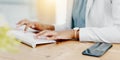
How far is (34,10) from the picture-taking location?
182cm

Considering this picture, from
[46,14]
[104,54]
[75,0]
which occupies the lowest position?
[104,54]

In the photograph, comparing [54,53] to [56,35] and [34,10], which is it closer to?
[56,35]

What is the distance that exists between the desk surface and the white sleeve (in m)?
0.15

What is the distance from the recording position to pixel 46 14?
1.97 metres

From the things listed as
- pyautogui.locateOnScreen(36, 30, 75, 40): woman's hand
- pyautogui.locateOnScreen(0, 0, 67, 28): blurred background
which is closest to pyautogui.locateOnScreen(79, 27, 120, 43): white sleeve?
pyautogui.locateOnScreen(36, 30, 75, 40): woman's hand

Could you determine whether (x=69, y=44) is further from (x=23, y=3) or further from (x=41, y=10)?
(x=41, y=10)

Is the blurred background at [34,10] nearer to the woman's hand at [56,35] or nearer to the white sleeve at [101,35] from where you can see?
the woman's hand at [56,35]

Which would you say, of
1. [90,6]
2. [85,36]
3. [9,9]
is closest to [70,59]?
[85,36]

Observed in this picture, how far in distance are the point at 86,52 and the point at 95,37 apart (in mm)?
285

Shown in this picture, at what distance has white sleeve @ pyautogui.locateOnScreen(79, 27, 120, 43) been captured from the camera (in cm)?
114

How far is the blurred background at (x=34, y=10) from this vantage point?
1557 millimetres

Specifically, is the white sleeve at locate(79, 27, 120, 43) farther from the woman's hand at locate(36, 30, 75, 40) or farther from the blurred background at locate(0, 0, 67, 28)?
the blurred background at locate(0, 0, 67, 28)

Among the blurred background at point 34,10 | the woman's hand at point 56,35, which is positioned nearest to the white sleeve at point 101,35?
the woman's hand at point 56,35

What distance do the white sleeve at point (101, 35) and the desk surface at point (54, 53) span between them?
149 mm
